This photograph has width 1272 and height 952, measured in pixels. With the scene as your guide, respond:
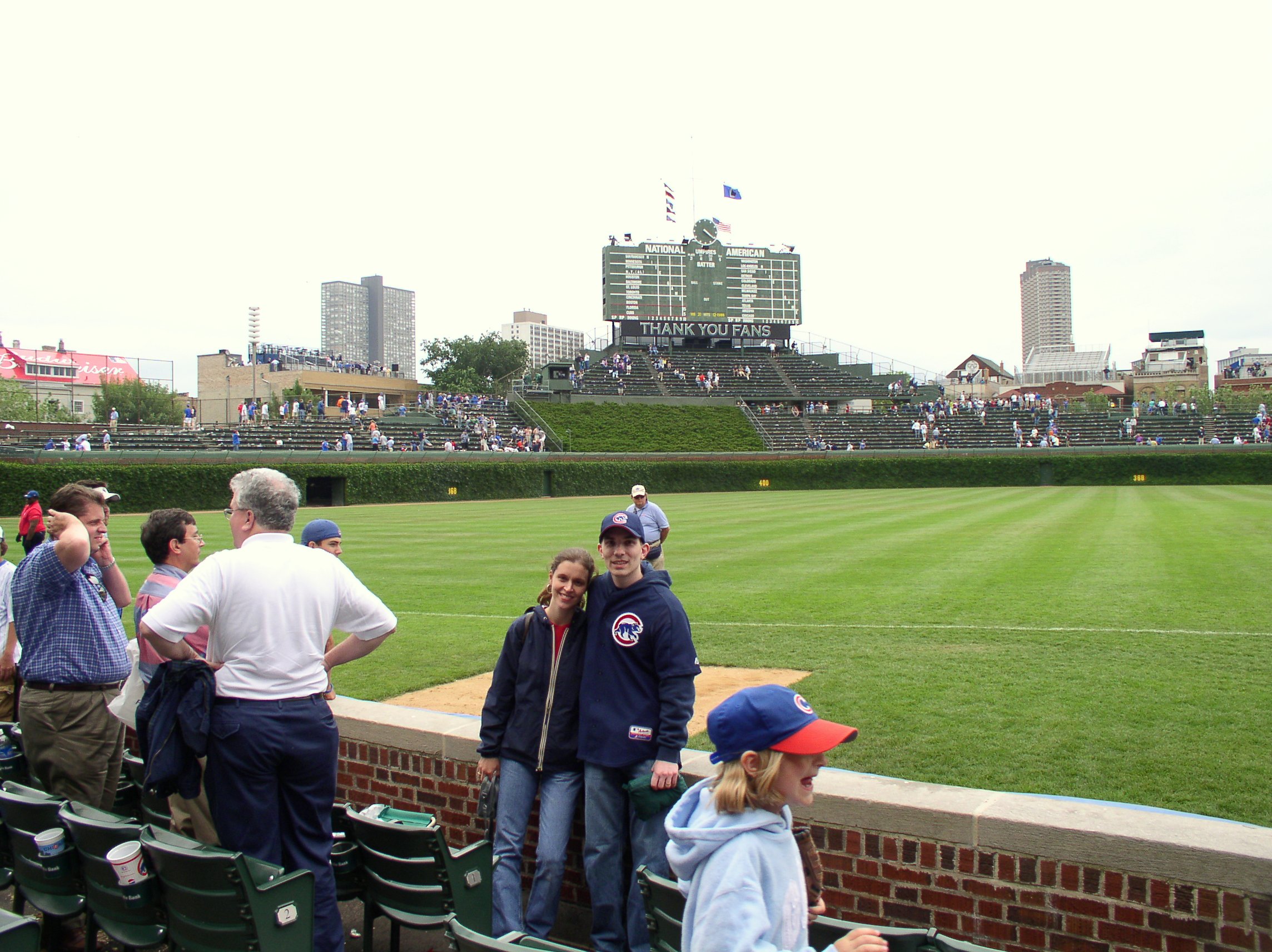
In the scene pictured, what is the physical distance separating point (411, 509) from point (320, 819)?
31.8 m

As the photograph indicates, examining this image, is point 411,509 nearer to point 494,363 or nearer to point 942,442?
point 942,442

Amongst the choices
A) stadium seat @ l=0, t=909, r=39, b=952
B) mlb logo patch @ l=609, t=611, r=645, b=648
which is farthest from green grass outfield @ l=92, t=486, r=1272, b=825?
stadium seat @ l=0, t=909, r=39, b=952

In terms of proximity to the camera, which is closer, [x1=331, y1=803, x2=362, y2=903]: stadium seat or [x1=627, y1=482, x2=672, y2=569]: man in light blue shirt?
[x1=331, y1=803, x2=362, y2=903]: stadium seat

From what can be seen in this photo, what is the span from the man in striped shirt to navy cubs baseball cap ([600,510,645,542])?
1.82 meters

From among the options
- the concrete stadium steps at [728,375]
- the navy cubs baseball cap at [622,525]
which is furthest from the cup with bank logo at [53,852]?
the concrete stadium steps at [728,375]

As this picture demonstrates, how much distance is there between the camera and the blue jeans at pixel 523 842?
165 inches

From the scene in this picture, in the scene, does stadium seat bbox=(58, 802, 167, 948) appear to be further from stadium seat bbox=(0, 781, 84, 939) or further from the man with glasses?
the man with glasses

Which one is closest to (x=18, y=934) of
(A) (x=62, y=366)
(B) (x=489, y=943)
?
(B) (x=489, y=943)

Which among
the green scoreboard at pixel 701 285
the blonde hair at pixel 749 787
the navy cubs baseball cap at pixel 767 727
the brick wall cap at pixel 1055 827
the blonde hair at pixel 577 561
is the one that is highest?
the green scoreboard at pixel 701 285

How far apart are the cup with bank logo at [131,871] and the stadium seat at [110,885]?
26 mm

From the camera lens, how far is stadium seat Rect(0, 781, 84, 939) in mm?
4062

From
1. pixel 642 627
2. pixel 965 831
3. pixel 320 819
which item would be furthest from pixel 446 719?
pixel 965 831

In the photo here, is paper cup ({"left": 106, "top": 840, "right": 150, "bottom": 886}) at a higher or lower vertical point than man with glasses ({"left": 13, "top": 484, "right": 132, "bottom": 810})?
lower

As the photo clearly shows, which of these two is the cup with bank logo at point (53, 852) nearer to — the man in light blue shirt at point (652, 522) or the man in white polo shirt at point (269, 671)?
the man in white polo shirt at point (269, 671)
